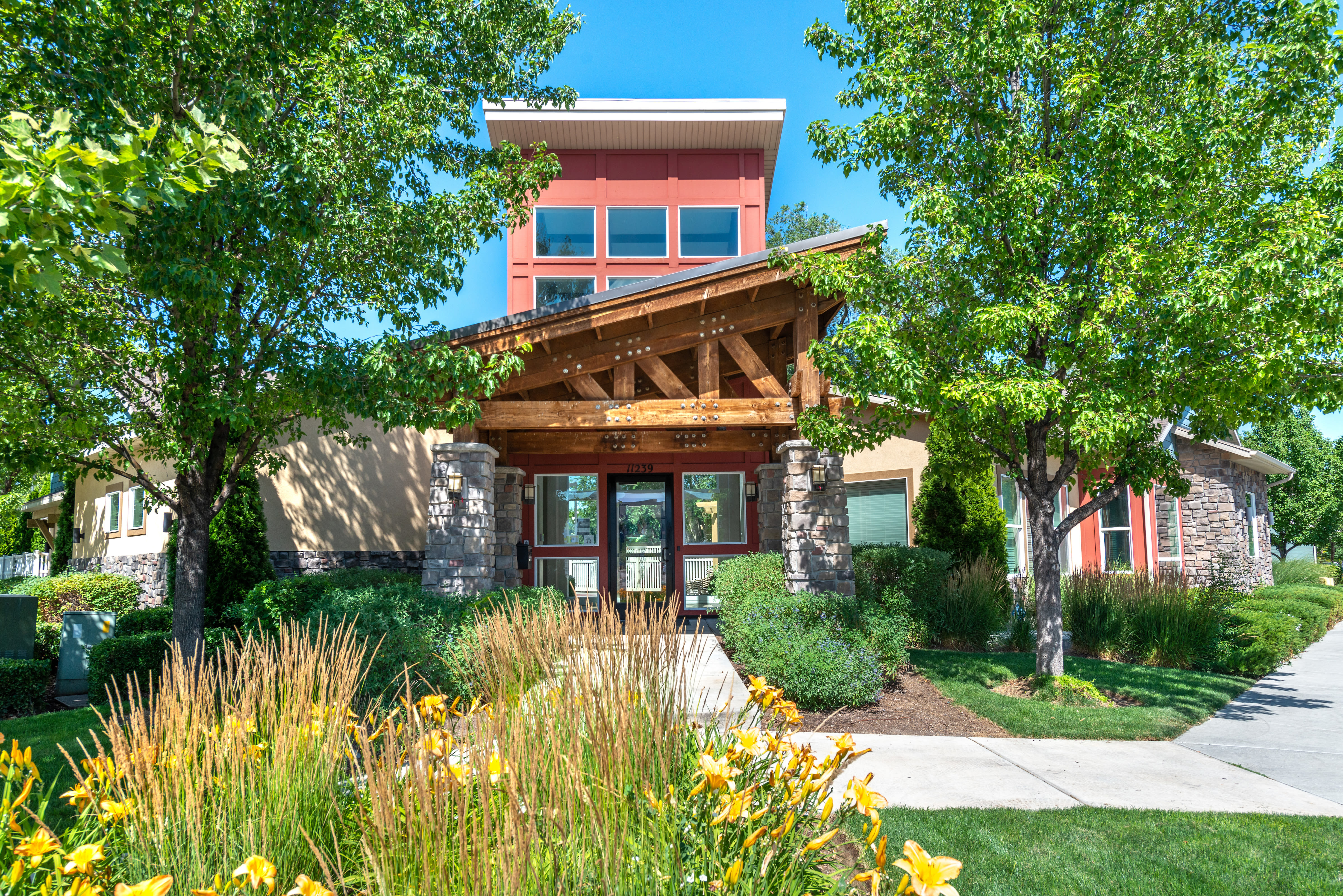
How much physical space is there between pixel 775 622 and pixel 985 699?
2.00 metres

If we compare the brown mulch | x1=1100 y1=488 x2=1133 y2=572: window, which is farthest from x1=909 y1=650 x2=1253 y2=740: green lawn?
x1=1100 y1=488 x2=1133 y2=572: window

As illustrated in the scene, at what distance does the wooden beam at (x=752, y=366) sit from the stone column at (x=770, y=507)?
266cm

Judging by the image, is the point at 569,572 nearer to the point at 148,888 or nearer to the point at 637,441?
the point at 637,441

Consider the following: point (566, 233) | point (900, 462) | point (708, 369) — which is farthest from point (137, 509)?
point (900, 462)

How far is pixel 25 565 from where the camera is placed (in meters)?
18.1

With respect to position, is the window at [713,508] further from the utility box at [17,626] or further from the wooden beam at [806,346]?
the utility box at [17,626]

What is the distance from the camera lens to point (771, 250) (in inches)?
310

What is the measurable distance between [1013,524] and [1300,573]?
32.2 feet

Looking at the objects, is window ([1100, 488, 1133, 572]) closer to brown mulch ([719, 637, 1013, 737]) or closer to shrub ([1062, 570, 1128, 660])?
shrub ([1062, 570, 1128, 660])

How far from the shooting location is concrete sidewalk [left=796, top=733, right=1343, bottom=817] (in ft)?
13.7

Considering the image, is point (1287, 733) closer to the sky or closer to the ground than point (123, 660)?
closer to the ground

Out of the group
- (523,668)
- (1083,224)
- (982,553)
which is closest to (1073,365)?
(1083,224)

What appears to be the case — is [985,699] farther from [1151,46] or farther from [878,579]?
[1151,46]

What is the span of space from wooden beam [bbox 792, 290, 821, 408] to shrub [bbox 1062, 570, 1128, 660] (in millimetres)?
4691
